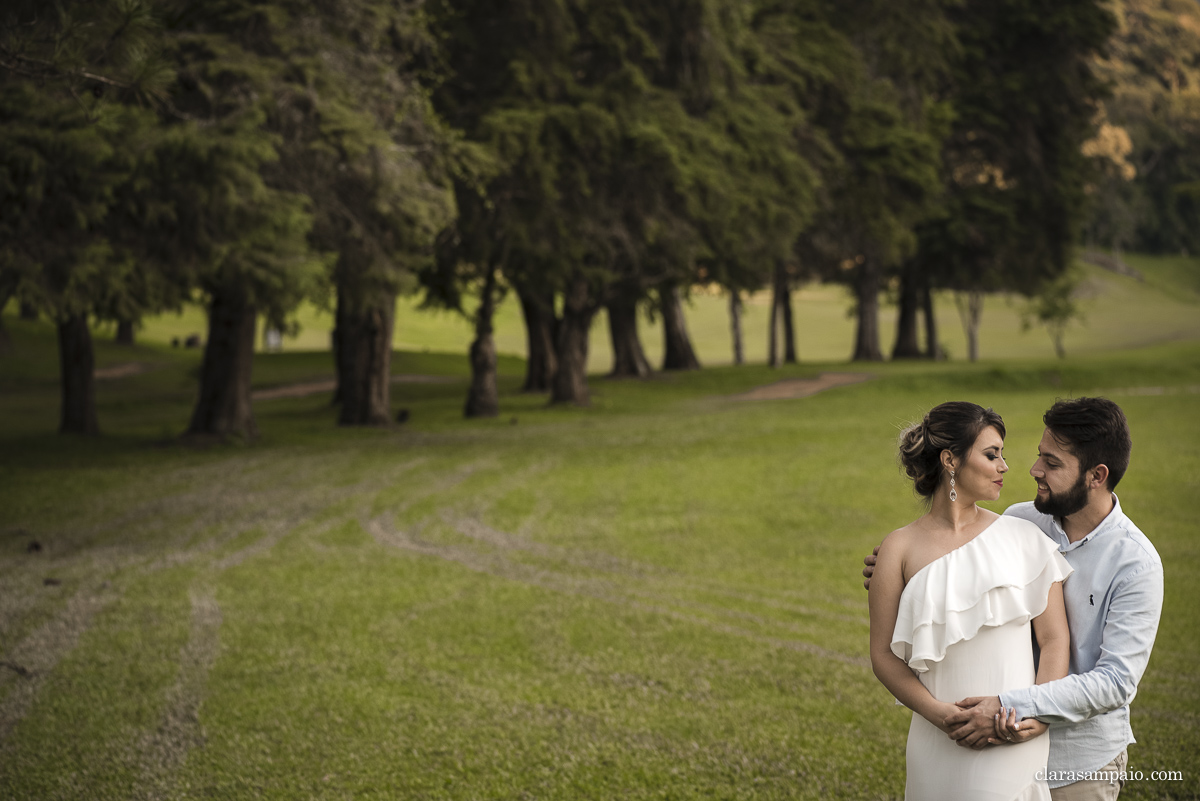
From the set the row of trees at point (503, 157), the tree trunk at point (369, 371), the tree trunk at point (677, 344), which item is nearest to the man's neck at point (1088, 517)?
the row of trees at point (503, 157)

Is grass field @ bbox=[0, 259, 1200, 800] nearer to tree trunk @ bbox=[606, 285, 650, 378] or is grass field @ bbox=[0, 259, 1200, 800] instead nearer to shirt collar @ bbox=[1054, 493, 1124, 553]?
shirt collar @ bbox=[1054, 493, 1124, 553]

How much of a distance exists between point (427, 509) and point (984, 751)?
12.2 m

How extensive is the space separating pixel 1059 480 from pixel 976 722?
80cm

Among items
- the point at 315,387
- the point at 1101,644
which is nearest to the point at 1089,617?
the point at 1101,644

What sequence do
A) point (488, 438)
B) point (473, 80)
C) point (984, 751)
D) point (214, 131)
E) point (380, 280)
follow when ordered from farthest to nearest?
1. point (473, 80)
2. point (488, 438)
3. point (380, 280)
4. point (214, 131)
5. point (984, 751)

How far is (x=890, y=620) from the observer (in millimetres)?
3197

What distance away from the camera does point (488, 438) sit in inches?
878

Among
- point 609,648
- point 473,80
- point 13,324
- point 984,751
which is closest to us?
point 984,751

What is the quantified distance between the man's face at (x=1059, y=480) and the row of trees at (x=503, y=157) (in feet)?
17.6

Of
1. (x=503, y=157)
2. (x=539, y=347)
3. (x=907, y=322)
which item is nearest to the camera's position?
(x=503, y=157)

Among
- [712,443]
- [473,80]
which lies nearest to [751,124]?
[473,80]

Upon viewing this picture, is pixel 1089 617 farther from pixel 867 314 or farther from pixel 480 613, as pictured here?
pixel 867 314

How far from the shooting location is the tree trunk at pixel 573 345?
1087 inches

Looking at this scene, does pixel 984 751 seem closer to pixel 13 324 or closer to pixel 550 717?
pixel 550 717
